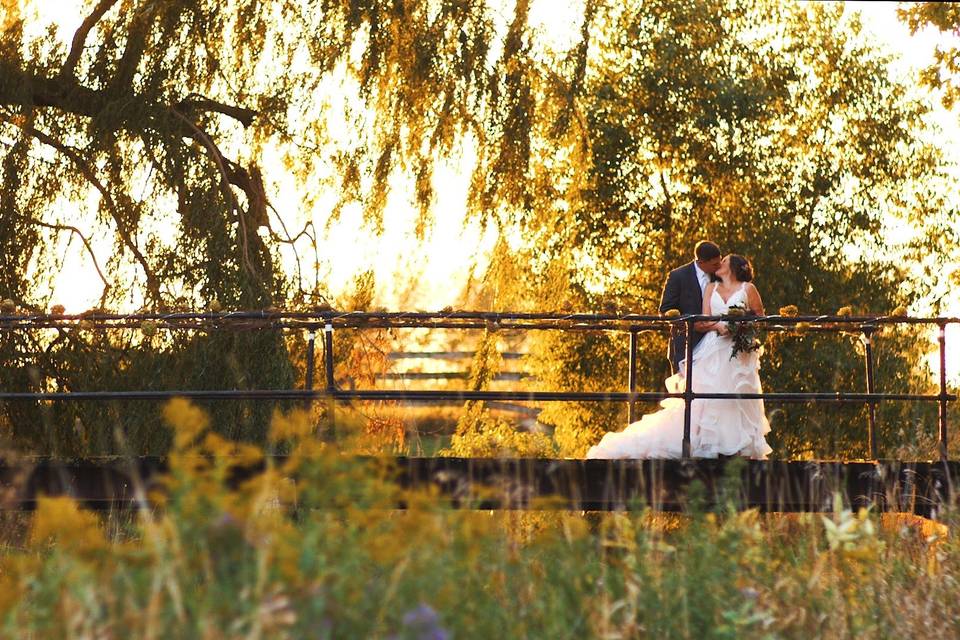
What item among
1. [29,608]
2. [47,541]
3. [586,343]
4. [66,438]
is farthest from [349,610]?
[586,343]

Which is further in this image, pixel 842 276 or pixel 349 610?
pixel 842 276

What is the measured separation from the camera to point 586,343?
759 inches

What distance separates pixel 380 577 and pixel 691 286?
20.5 feet

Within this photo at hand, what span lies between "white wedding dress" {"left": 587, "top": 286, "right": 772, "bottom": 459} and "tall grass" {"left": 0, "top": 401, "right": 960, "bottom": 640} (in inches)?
152

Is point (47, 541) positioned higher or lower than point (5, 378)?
lower

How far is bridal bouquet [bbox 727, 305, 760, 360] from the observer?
367 inches

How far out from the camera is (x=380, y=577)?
4.07 meters

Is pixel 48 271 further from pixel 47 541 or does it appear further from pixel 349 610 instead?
pixel 349 610

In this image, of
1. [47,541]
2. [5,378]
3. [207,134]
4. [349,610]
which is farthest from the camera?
[207,134]

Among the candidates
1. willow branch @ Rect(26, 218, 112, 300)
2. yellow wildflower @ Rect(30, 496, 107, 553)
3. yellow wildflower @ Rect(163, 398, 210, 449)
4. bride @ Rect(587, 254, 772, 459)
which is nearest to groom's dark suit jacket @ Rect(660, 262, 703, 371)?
bride @ Rect(587, 254, 772, 459)

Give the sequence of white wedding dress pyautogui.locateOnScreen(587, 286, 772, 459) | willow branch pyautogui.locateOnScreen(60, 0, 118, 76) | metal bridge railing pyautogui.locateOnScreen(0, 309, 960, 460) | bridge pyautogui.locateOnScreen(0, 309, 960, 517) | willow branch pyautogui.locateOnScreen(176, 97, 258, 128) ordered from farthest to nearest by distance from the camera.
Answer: willow branch pyautogui.locateOnScreen(176, 97, 258, 128) < willow branch pyautogui.locateOnScreen(60, 0, 118, 76) < white wedding dress pyautogui.locateOnScreen(587, 286, 772, 459) < bridge pyautogui.locateOnScreen(0, 309, 960, 517) < metal bridge railing pyautogui.locateOnScreen(0, 309, 960, 460)

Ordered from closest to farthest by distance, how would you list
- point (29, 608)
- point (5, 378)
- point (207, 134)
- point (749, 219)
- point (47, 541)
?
point (29, 608) → point (47, 541) → point (5, 378) → point (207, 134) → point (749, 219)

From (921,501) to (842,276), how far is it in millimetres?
10492

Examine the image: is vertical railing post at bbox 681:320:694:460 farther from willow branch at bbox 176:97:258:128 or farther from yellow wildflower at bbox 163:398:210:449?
yellow wildflower at bbox 163:398:210:449
